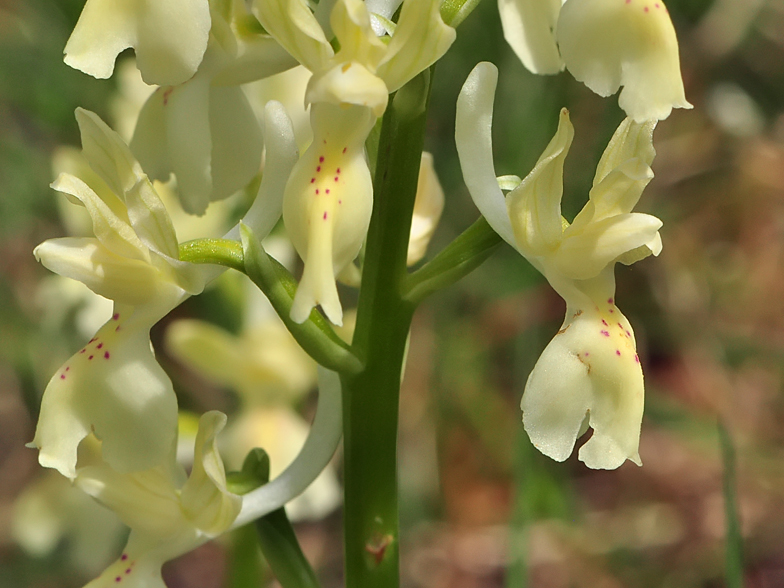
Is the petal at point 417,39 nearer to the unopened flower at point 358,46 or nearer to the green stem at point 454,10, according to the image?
the unopened flower at point 358,46

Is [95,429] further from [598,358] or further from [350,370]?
[598,358]

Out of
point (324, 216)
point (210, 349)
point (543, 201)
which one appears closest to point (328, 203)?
point (324, 216)

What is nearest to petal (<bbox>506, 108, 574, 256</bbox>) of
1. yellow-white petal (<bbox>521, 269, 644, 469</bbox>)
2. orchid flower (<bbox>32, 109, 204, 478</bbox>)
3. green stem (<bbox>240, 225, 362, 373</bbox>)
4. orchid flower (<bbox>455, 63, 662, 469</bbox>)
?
orchid flower (<bbox>455, 63, 662, 469</bbox>)

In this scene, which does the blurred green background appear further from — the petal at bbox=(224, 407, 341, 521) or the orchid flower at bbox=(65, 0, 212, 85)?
the orchid flower at bbox=(65, 0, 212, 85)

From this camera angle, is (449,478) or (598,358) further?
(449,478)

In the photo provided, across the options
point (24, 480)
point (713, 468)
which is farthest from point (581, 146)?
point (24, 480)

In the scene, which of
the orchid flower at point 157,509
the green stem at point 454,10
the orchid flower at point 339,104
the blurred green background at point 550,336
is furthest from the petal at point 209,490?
the blurred green background at point 550,336
